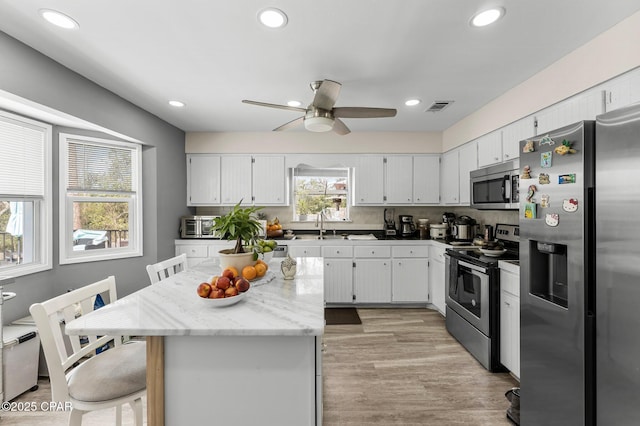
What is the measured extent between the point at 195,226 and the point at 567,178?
4013mm

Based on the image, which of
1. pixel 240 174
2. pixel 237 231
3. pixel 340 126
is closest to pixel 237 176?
pixel 240 174

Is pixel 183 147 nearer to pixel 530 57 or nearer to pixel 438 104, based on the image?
pixel 438 104

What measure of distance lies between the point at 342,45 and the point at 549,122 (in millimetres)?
1770

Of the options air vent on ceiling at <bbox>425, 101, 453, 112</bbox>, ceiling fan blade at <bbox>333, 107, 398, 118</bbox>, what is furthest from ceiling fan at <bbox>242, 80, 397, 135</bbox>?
air vent on ceiling at <bbox>425, 101, 453, 112</bbox>

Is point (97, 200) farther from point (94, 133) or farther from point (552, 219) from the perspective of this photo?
point (552, 219)

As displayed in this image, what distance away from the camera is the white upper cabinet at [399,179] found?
4.29 metres

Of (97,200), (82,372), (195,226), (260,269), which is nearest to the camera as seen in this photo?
(82,372)

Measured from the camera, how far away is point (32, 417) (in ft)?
6.47

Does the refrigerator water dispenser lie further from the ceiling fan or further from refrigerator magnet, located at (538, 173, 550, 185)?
the ceiling fan

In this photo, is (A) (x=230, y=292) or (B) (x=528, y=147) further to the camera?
(B) (x=528, y=147)

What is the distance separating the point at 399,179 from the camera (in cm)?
429

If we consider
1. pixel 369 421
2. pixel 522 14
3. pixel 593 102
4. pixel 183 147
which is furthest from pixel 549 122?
pixel 183 147

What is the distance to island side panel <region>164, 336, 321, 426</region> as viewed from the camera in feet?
4.07

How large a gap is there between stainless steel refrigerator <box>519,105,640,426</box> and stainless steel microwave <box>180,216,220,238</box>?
3636mm
